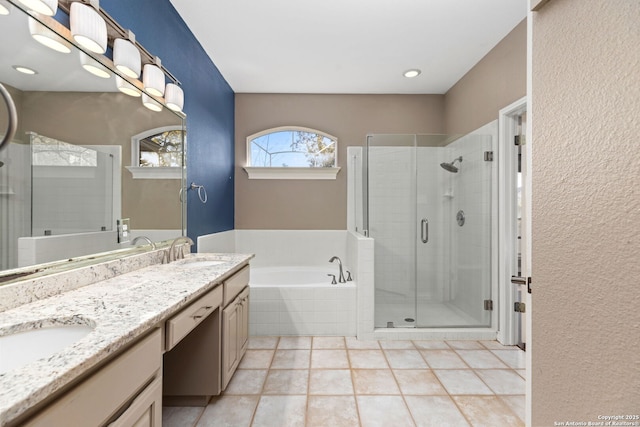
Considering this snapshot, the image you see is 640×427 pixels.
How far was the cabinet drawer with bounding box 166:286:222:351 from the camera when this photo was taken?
1.13 meters

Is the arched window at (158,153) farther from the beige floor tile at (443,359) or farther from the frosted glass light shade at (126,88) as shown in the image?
the beige floor tile at (443,359)

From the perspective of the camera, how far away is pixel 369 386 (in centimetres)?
198

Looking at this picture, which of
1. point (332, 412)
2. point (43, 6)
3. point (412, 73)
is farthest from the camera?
point (412, 73)

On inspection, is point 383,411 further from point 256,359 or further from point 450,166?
point 450,166

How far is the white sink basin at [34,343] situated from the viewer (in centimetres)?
86

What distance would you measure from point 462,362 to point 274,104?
11.1 ft

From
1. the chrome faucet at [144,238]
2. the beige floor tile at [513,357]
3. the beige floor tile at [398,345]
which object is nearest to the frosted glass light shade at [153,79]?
the chrome faucet at [144,238]

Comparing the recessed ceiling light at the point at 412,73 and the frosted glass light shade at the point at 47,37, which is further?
the recessed ceiling light at the point at 412,73

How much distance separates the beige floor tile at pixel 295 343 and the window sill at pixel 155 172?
167cm

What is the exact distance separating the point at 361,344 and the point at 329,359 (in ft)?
1.34

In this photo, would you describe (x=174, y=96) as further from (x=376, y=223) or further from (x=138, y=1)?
(x=376, y=223)

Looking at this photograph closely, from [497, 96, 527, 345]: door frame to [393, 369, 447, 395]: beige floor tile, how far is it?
3.34ft

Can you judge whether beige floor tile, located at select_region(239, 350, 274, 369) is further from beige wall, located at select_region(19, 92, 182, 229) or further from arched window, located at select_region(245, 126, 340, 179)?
arched window, located at select_region(245, 126, 340, 179)

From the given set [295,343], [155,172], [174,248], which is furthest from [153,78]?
[295,343]
